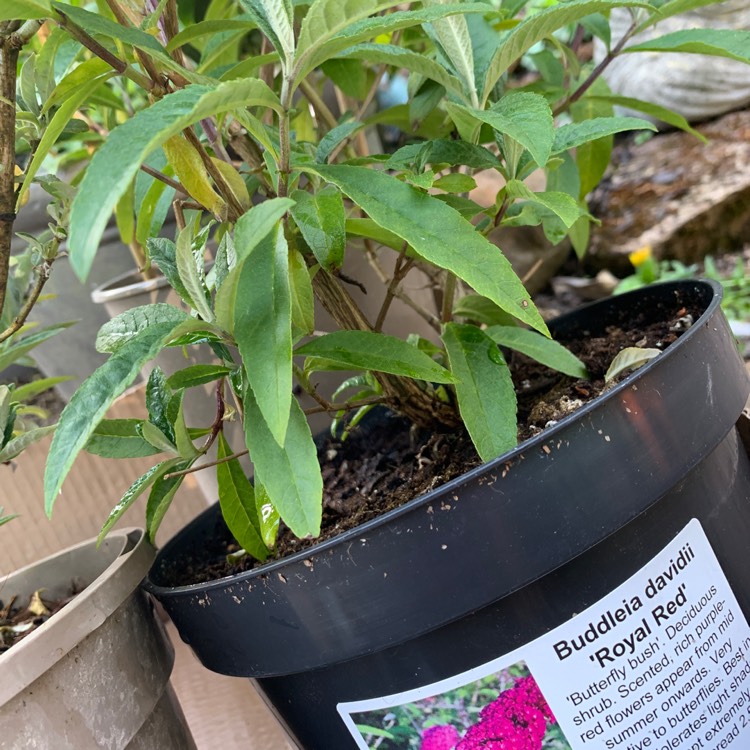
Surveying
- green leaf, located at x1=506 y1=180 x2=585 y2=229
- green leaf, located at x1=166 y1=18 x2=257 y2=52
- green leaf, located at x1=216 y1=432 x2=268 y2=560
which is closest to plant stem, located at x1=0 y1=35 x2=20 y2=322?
green leaf, located at x1=166 y1=18 x2=257 y2=52

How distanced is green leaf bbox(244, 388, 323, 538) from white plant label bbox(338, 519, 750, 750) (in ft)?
0.53

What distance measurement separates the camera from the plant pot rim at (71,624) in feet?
1.61

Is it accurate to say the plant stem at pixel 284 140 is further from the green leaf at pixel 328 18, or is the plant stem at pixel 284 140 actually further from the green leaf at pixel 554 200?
the green leaf at pixel 554 200

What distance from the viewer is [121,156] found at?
0.31 metres

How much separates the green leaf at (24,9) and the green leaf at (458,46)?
0.26 meters

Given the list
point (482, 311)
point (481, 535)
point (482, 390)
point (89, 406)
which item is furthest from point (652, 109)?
point (89, 406)

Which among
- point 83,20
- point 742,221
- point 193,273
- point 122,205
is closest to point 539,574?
point 193,273

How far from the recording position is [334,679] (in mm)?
500

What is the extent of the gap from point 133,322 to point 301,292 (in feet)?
0.36

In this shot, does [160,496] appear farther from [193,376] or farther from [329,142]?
[329,142]

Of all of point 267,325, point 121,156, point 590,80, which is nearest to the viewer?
point 121,156

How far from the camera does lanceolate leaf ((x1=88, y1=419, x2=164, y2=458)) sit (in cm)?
54

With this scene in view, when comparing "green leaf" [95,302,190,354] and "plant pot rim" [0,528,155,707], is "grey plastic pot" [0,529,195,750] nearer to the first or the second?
"plant pot rim" [0,528,155,707]

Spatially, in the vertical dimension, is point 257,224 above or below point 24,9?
below
